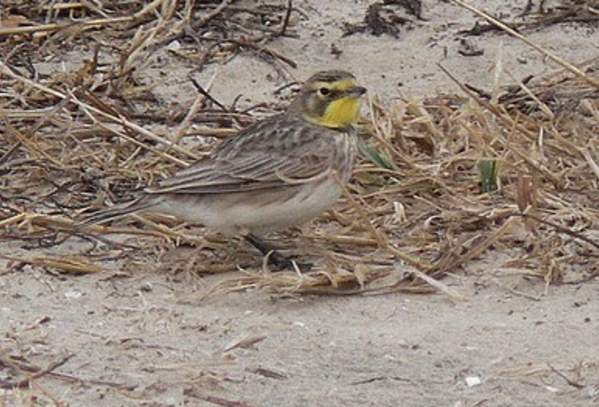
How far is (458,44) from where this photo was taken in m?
8.77

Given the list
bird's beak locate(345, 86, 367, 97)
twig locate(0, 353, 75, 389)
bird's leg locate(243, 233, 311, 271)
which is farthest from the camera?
bird's beak locate(345, 86, 367, 97)

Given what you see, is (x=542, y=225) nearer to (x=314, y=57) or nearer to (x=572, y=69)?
(x=572, y=69)

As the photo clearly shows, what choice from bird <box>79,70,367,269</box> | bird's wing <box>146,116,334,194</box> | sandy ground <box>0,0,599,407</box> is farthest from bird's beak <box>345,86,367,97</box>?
sandy ground <box>0,0,599,407</box>

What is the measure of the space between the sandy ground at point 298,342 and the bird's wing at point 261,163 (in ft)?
1.16

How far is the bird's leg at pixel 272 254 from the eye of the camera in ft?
21.3

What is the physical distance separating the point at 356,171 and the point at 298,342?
1618 millimetres

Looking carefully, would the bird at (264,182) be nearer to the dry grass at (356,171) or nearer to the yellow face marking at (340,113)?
the yellow face marking at (340,113)

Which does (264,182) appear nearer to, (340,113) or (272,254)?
(272,254)

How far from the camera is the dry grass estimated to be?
20.9 ft

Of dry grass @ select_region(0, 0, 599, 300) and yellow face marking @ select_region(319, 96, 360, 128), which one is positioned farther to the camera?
yellow face marking @ select_region(319, 96, 360, 128)

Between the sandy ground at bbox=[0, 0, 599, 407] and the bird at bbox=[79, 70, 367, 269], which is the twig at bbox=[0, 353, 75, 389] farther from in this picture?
the bird at bbox=[79, 70, 367, 269]

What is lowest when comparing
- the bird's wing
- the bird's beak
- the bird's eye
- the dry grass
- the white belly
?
the dry grass

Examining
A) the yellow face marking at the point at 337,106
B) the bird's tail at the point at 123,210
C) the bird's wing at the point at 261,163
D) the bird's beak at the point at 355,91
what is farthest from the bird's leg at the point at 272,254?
the bird's beak at the point at 355,91

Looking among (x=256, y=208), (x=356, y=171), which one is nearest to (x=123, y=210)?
(x=256, y=208)
